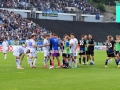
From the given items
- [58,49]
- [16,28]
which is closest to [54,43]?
[58,49]

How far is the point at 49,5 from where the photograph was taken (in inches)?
3329

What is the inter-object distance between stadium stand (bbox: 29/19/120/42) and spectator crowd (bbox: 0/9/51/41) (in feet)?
16.0

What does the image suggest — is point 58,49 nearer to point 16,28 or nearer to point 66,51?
point 66,51

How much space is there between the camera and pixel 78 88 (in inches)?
660

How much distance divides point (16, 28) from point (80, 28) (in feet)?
62.5

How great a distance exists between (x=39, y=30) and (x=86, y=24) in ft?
57.2

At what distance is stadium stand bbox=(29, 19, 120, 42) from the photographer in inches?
2977

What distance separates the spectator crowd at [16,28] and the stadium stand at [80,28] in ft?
16.0

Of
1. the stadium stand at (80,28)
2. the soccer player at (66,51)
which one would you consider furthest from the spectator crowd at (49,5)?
the soccer player at (66,51)

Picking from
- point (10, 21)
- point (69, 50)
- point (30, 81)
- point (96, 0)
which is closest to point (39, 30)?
point (10, 21)

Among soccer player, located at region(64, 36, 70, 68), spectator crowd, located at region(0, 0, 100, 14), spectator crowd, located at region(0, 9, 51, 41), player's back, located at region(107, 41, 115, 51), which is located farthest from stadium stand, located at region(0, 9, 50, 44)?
player's back, located at region(107, 41, 115, 51)

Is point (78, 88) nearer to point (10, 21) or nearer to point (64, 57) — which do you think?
point (64, 57)

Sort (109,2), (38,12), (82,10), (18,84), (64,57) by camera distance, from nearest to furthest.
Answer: (18,84) < (64,57) < (38,12) < (82,10) < (109,2)

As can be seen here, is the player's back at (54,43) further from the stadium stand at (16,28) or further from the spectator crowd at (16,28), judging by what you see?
the spectator crowd at (16,28)
